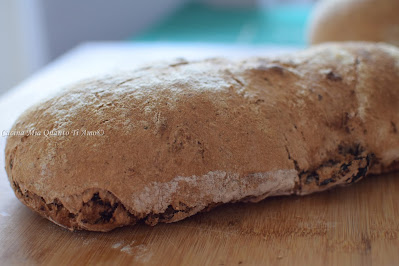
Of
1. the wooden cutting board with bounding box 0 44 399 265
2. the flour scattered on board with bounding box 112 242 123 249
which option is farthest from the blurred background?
the flour scattered on board with bounding box 112 242 123 249

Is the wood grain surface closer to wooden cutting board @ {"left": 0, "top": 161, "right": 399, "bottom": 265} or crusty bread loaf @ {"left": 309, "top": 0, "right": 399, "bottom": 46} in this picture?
wooden cutting board @ {"left": 0, "top": 161, "right": 399, "bottom": 265}

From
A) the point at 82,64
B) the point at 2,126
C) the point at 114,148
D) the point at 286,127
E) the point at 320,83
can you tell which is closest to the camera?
the point at 114,148

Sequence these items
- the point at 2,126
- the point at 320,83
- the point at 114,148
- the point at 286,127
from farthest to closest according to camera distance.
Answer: the point at 2,126 < the point at 320,83 < the point at 286,127 < the point at 114,148

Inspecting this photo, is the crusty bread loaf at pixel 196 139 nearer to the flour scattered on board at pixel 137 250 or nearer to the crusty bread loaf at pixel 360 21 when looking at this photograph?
the flour scattered on board at pixel 137 250

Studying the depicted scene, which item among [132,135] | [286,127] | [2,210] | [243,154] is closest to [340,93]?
[286,127]

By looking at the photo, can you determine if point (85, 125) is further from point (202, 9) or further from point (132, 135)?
point (202, 9)
